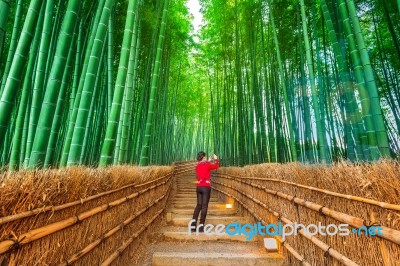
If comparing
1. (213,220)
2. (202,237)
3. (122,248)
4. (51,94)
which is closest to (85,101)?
(51,94)

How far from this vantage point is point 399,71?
5.67 m

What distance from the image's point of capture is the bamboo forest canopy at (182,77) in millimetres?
2529

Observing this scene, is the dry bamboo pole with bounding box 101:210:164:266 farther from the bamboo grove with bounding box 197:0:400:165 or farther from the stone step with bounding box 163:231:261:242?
the bamboo grove with bounding box 197:0:400:165

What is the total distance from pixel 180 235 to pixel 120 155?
1412 mm

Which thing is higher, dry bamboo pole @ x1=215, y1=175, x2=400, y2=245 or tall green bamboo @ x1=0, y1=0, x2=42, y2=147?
tall green bamboo @ x1=0, y1=0, x2=42, y2=147

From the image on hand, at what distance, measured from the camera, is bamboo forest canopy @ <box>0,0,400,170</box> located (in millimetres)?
2529

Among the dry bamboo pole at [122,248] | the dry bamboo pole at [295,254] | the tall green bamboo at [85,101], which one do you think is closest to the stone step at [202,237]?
the dry bamboo pole at [122,248]

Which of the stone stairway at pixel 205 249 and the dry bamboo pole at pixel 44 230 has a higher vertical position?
the dry bamboo pole at pixel 44 230

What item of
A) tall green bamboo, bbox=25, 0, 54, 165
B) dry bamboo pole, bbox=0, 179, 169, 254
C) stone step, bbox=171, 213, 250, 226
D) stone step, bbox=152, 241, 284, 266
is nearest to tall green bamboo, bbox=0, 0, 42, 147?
tall green bamboo, bbox=25, 0, 54, 165

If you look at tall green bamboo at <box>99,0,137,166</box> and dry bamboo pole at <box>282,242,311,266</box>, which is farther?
tall green bamboo at <box>99,0,137,166</box>

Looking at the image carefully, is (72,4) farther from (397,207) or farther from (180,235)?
(180,235)

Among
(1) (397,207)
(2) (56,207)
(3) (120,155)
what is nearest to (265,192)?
(3) (120,155)

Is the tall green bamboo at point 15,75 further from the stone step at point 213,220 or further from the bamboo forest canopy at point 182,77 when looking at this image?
the stone step at point 213,220

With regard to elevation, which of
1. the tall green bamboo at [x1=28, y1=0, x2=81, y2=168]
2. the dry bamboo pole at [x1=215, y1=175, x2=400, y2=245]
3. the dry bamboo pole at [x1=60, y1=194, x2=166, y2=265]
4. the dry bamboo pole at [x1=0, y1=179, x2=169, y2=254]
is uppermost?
the tall green bamboo at [x1=28, y1=0, x2=81, y2=168]
